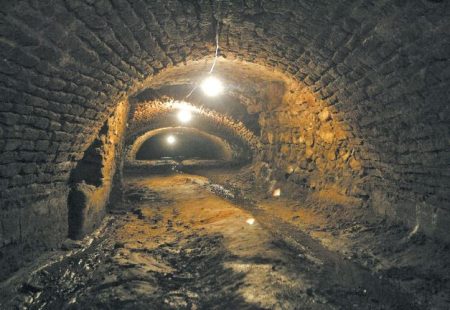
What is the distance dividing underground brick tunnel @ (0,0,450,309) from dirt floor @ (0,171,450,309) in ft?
0.07

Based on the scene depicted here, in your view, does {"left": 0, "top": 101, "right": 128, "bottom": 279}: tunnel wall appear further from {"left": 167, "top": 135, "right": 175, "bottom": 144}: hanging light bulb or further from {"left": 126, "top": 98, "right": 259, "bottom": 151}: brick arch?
{"left": 167, "top": 135, "right": 175, "bottom": 144}: hanging light bulb

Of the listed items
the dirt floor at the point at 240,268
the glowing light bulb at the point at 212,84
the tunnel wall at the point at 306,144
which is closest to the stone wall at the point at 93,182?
the dirt floor at the point at 240,268

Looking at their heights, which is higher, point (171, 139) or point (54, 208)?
point (171, 139)

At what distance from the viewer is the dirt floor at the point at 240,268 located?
286cm

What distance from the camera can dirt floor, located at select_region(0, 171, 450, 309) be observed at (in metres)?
2.86

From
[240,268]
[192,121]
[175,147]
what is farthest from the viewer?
[175,147]

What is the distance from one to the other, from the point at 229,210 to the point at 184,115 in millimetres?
7821

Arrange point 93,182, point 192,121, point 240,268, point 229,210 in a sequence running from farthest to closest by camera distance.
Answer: point 192,121, point 229,210, point 93,182, point 240,268

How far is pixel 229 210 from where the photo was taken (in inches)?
235

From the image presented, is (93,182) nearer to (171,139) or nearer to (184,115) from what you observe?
(184,115)

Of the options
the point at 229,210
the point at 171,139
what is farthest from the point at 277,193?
the point at 171,139

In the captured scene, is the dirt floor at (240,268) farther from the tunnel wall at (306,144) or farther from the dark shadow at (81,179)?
the tunnel wall at (306,144)

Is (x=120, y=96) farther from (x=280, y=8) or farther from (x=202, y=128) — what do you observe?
(x=202, y=128)

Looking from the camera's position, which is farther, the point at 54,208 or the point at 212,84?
the point at 212,84
